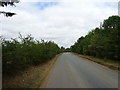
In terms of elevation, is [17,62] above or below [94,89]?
above

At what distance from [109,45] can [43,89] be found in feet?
66.3

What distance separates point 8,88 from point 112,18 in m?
59.3

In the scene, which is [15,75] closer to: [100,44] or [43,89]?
[43,89]

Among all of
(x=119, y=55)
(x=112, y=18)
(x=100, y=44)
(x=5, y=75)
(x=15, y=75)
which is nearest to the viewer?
(x=5, y=75)

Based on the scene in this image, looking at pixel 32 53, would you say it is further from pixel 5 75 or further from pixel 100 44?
pixel 100 44

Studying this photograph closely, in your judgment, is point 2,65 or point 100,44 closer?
point 2,65

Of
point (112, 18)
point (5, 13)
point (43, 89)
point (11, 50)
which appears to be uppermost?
point (112, 18)

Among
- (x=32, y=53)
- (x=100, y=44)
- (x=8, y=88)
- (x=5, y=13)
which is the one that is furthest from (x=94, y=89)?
(x=100, y=44)

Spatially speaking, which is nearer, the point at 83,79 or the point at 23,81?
the point at 23,81

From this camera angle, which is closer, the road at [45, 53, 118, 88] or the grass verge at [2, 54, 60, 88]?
the road at [45, 53, 118, 88]

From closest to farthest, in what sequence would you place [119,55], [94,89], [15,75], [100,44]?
1. [94,89]
2. [15,75]
3. [119,55]
4. [100,44]

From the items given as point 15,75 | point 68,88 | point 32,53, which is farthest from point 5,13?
point 32,53

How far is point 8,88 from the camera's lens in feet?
37.5

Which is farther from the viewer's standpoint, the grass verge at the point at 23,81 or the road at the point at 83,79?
the grass verge at the point at 23,81
